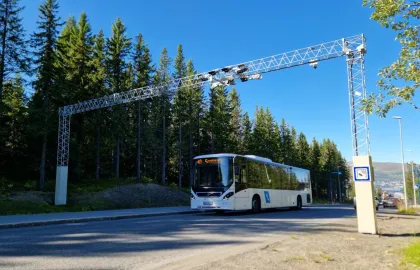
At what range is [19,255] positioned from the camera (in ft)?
23.2

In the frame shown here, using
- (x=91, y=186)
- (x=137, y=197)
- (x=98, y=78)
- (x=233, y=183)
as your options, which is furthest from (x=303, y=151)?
(x=233, y=183)

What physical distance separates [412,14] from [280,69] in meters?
14.1

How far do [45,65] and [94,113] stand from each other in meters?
10.5

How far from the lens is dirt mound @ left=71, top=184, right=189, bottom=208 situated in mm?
26266

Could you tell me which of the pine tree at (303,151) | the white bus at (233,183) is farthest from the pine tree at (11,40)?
the pine tree at (303,151)

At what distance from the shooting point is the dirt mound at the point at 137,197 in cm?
2627

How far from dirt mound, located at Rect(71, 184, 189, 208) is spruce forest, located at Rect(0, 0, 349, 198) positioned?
573 centimetres

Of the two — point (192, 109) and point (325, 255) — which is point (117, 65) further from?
point (325, 255)

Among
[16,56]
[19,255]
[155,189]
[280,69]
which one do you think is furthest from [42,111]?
[19,255]

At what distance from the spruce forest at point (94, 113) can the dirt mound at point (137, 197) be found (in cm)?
573

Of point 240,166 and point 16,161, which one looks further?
point 16,161

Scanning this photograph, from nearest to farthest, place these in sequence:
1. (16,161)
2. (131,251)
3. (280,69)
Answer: (131,251), (280,69), (16,161)

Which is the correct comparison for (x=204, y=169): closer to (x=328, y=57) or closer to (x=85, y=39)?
(x=328, y=57)

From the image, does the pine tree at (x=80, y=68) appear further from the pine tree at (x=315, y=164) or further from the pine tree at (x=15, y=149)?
the pine tree at (x=315, y=164)
